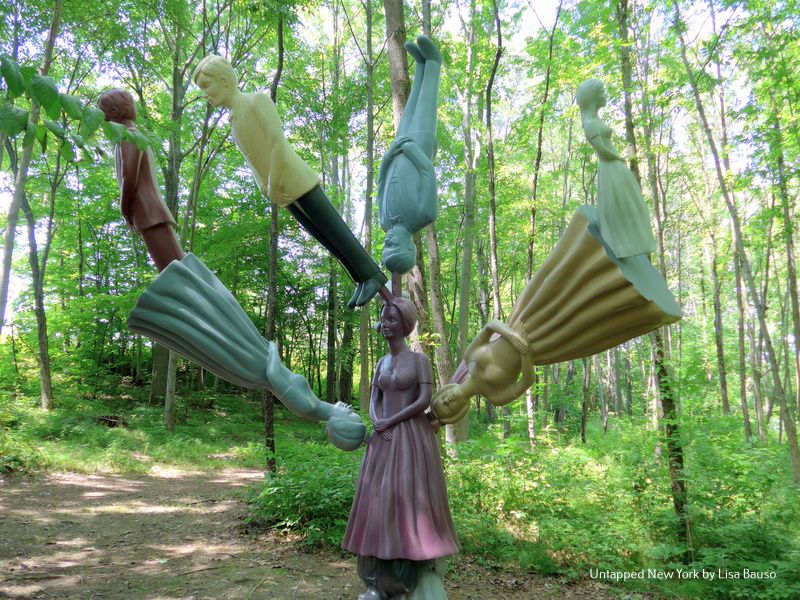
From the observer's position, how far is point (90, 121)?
1.51 metres

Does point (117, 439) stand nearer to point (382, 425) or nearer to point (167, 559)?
point (167, 559)

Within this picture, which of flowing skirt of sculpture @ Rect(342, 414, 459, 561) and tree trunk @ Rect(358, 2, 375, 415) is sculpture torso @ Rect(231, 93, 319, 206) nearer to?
flowing skirt of sculpture @ Rect(342, 414, 459, 561)

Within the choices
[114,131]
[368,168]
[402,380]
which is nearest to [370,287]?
[402,380]

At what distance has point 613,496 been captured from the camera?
5770 millimetres

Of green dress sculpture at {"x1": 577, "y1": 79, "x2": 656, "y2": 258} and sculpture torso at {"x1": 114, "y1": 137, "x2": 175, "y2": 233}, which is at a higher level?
sculpture torso at {"x1": 114, "y1": 137, "x2": 175, "y2": 233}

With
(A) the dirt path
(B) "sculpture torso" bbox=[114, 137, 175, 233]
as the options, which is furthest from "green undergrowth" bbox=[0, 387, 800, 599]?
(B) "sculpture torso" bbox=[114, 137, 175, 233]

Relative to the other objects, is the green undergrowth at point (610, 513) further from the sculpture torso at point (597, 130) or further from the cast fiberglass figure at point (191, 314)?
the sculpture torso at point (597, 130)

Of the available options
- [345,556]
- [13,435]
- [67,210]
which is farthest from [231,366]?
[67,210]

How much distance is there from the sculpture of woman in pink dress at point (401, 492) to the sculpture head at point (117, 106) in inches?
47.6

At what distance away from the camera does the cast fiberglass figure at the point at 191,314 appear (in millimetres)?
1563

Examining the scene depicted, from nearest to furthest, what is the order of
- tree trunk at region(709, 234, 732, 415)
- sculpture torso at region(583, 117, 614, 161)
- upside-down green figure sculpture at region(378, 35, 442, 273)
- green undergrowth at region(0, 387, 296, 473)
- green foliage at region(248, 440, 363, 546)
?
sculpture torso at region(583, 117, 614, 161) < upside-down green figure sculpture at region(378, 35, 442, 273) < green foliage at region(248, 440, 363, 546) < green undergrowth at region(0, 387, 296, 473) < tree trunk at region(709, 234, 732, 415)

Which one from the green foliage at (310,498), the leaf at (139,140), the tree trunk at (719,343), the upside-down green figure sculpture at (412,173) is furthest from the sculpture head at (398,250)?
the tree trunk at (719,343)

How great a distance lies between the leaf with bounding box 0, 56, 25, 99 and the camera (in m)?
1.35

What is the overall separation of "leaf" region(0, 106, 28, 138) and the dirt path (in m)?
3.71
